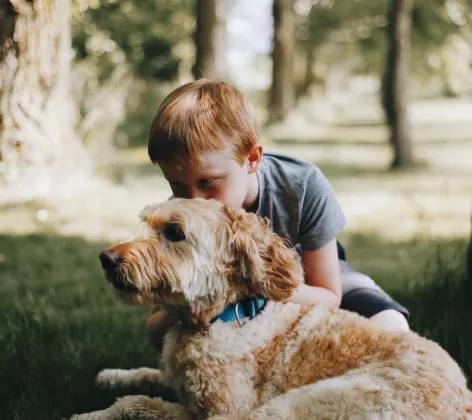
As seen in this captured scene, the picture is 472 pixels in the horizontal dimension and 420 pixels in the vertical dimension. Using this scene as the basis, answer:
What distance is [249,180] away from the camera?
3.01 meters

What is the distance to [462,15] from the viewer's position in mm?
14852

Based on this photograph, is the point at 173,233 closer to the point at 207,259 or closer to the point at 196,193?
the point at 207,259

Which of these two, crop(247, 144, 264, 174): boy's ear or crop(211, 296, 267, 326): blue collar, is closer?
crop(211, 296, 267, 326): blue collar

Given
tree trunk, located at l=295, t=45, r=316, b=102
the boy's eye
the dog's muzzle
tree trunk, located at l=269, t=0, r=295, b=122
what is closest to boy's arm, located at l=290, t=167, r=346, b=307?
the boy's eye

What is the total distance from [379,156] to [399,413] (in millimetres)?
13258

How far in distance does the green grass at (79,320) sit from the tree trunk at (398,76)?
6264mm

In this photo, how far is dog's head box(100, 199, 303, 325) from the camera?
2.45m

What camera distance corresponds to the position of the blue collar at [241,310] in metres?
2.59

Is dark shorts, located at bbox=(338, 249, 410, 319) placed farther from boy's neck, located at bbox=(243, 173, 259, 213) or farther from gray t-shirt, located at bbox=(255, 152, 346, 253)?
boy's neck, located at bbox=(243, 173, 259, 213)

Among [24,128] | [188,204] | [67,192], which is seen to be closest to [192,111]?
[188,204]

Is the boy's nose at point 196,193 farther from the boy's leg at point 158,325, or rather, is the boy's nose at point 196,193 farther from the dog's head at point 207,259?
the boy's leg at point 158,325

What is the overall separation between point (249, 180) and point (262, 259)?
62cm

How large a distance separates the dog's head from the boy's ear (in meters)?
0.36

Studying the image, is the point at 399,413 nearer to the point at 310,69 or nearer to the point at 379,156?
the point at 379,156
